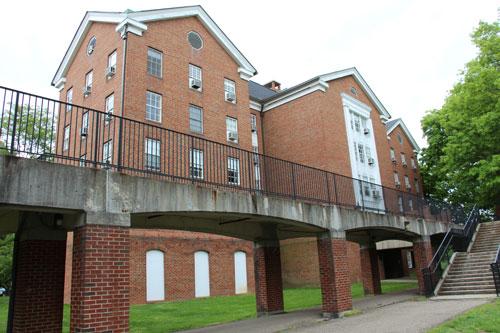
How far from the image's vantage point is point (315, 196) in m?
14.2

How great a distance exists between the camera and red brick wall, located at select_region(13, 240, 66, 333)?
8.62 m

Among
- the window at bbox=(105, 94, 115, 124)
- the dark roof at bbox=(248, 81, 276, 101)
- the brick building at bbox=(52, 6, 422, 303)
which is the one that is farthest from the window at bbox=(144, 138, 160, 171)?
the dark roof at bbox=(248, 81, 276, 101)

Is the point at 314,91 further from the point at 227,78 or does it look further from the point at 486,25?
the point at 486,25

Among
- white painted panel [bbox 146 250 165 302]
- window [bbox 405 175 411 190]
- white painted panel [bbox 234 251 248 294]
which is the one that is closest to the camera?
white painted panel [bbox 146 250 165 302]

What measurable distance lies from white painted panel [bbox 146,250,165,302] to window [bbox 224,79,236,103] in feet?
35.5

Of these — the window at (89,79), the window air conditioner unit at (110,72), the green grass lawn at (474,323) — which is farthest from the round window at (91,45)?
the green grass lawn at (474,323)

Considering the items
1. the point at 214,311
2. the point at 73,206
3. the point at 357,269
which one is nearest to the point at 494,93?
the point at 357,269

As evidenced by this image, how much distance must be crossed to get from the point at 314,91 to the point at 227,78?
6.52 metres

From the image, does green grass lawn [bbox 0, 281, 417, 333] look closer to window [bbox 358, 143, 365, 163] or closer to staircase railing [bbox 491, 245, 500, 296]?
staircase railing [bbox 491, 245, 500, 296]

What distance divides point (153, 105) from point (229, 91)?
634cm

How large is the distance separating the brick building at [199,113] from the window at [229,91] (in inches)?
3.0

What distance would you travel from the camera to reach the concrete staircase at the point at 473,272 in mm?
16727

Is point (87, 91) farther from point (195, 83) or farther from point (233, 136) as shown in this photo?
point (233, 136)

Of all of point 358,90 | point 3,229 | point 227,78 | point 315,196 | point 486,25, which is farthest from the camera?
point 358,90
